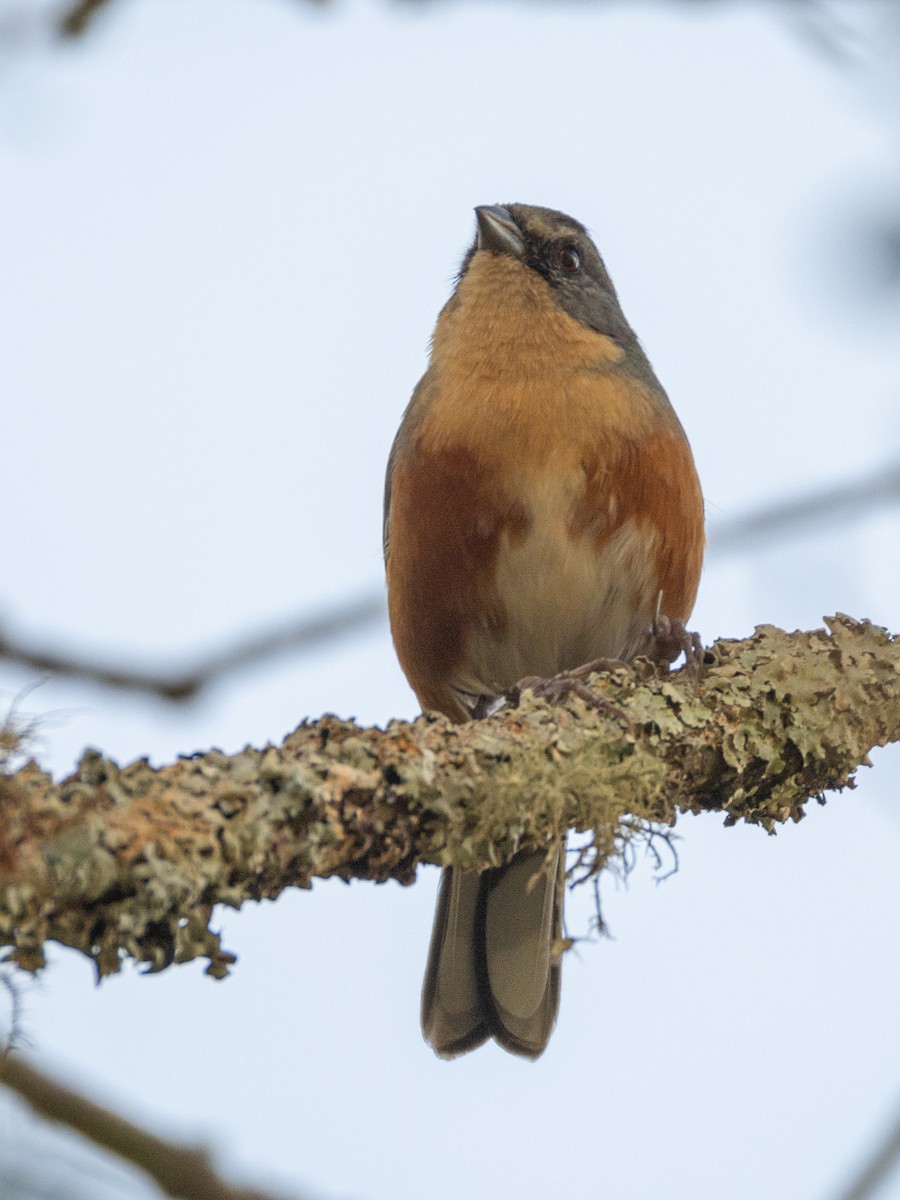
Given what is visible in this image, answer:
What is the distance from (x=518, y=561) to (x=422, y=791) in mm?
2272

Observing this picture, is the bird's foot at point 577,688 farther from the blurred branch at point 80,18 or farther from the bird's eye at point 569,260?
the bird's eye at point 569,260

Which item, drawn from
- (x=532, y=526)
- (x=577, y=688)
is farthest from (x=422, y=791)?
(x=532, y=526)

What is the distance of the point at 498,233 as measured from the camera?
6246 mm

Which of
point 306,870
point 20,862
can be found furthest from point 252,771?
point 20,862

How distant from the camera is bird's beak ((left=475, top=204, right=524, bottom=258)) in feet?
20.5

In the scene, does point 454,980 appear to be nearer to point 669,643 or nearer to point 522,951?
point 522,951

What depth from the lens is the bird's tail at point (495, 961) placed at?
17.1ft

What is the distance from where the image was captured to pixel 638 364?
20.2ft

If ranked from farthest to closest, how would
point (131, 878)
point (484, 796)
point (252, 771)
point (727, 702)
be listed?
point (727, 702) → point (484, 796) → point (252, 771) → point (131, 878)

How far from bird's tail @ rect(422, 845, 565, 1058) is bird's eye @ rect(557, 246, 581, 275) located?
2.50 m

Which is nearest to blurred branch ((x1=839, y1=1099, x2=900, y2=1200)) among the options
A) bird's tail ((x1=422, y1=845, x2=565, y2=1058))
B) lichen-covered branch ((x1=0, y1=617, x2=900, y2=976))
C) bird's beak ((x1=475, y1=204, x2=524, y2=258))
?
lichen-covered branch ((x1=0, y1=617, x2=900, y2=976))

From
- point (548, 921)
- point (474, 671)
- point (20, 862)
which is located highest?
point (474, 671)

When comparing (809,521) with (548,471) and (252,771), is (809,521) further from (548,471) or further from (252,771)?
(548,471)

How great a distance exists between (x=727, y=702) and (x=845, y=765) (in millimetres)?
390
